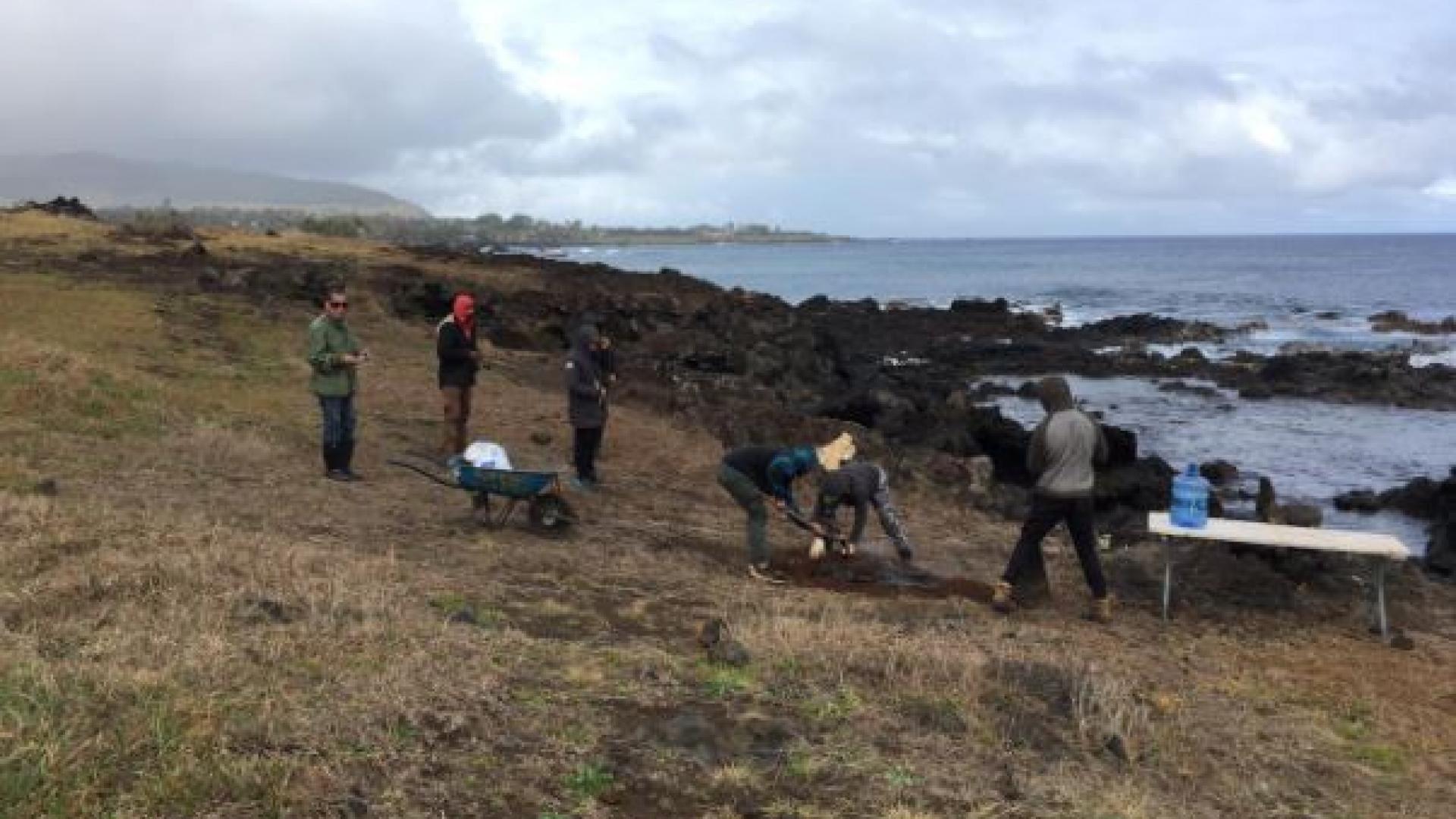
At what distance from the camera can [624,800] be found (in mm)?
4750

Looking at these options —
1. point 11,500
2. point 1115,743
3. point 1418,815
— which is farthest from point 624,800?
point 11,500

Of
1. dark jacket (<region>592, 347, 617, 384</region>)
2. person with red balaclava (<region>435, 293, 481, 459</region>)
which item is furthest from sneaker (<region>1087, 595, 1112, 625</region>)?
person with red balaclava (<region>435, 293, 481, 459</region>)

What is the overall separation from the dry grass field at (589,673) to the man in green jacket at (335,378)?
27 centimetres

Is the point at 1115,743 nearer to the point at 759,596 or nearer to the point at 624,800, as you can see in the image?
the point at 624,800

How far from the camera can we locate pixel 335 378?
1088 centimetres

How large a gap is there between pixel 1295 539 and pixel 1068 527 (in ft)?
5.67

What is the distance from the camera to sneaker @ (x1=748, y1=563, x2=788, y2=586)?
30.2ft

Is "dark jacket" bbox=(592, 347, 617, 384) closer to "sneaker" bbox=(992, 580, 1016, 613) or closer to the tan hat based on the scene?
the tan hat

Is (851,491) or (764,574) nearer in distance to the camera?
(764,574)

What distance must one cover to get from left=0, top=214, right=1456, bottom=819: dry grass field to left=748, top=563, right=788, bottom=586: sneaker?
0.21 meters

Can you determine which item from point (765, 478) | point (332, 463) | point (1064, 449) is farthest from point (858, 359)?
point (1064, 449)

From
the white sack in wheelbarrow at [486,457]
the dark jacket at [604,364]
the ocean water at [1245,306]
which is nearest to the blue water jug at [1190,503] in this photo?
the white sack in wheelbarrow at [486,457]

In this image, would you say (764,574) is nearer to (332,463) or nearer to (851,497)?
(851,497)

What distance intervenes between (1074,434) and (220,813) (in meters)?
6.32
